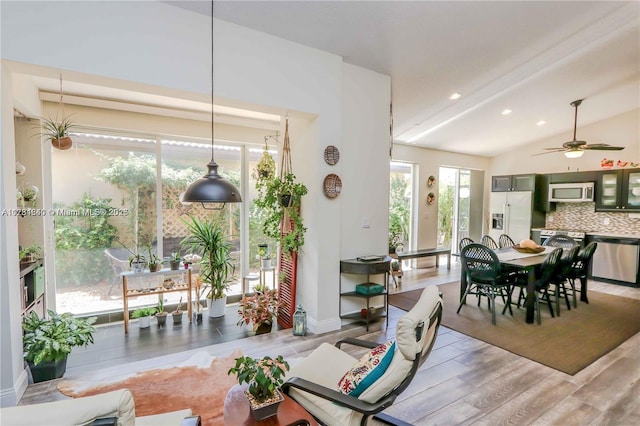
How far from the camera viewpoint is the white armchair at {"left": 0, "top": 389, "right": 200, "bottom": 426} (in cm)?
89

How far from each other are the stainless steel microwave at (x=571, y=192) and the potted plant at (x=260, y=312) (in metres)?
6.62

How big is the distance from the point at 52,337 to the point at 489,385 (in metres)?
3.74

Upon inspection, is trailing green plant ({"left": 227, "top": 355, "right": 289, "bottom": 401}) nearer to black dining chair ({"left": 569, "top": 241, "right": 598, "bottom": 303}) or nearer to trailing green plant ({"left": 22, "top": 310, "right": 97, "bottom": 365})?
trailing green plant ({"left": 22, "top": 310, "right": 97, "bottom": 365})

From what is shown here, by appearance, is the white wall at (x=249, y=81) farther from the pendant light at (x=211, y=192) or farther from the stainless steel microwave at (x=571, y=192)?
the stainless steel microwave at (x=571, y=192)

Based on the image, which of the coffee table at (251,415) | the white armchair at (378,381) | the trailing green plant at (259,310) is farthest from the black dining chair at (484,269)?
the coffee table at (251,415)

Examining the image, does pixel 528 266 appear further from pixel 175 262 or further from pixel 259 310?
pixel 175 262

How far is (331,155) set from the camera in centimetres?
349

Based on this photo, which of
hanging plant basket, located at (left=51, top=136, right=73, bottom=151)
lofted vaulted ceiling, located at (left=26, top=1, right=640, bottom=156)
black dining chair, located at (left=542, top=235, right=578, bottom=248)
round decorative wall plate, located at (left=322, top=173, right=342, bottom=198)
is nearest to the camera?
lofted vaulted ceiling, located at (left=26, top=1, right=640, bottom=156)

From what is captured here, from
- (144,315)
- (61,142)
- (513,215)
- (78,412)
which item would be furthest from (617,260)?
(61,142)

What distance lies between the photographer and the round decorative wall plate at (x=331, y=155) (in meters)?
3.47

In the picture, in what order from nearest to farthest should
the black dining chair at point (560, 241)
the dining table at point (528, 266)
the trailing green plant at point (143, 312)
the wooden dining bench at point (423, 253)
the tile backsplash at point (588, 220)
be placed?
1. the dining table at point (528, 266)
2. the trailing green plant at point (143, 312)
3. the black dining chair at point (560, 241)
4. the tile backsplash at point (588, 220)
5. the wooden dining bench at point (423, 253)

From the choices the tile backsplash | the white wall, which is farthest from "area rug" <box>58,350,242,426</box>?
the tile backsplash

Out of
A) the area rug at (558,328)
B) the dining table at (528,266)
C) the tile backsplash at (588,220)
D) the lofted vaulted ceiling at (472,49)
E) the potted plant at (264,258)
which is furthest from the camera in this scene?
the tile backsplash at (588,220)

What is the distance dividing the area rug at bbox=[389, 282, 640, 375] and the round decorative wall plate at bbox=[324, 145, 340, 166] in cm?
242
